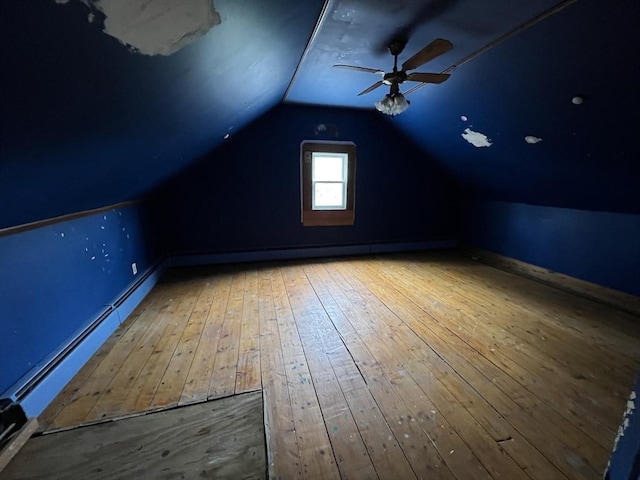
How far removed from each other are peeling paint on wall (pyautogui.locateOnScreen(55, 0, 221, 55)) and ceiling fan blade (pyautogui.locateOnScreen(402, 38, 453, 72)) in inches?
49.8

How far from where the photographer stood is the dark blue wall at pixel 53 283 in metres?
1.38

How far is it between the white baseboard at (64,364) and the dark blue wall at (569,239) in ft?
15.2

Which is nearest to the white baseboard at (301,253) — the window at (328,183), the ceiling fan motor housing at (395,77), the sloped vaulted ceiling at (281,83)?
the window at (328,183)

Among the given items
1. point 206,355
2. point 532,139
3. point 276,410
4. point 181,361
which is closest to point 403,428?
point 276,410

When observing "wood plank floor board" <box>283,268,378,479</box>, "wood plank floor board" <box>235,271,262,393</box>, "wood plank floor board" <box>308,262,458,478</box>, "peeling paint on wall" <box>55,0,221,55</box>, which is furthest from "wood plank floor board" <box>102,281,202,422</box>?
"peeling paint on wall" <box>55,0,221,55</box>

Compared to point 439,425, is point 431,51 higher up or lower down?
higher up

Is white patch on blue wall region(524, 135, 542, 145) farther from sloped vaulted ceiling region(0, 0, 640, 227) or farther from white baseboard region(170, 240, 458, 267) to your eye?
→ white baseboard region(170, 240, 458, 267)

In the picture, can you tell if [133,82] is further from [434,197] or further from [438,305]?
[434,197]

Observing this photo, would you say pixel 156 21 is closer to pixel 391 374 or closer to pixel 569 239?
pixel 391 374

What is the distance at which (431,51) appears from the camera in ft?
5.87

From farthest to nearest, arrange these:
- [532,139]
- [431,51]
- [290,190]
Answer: [290,190] < [532,139] < [431,51]

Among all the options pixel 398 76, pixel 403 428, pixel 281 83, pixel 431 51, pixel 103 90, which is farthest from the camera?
pixel 281 83

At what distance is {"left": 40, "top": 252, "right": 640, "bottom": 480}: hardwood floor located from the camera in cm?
125

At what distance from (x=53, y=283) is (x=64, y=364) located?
49 centimetres
